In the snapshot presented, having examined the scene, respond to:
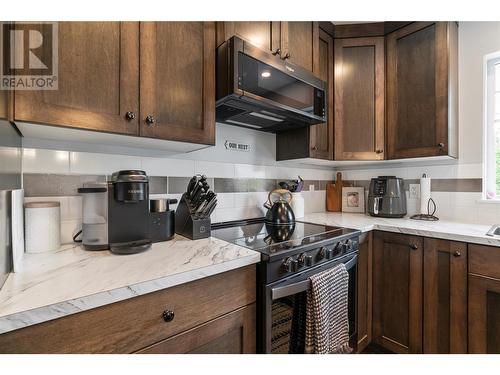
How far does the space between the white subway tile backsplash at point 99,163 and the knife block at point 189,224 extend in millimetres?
351

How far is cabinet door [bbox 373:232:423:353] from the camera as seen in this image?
4.72 ft

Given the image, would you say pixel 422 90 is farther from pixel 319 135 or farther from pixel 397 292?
pixel 397 292

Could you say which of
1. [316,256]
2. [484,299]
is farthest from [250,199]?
[484,299]

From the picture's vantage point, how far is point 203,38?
116 cm

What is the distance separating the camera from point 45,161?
105 cm

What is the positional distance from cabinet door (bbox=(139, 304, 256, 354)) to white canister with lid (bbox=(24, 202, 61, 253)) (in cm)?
61

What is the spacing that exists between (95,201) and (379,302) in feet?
5.88

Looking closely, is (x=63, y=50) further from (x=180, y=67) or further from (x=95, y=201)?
(x=95, y=201)

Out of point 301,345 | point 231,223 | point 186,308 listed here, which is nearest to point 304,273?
point 301,345

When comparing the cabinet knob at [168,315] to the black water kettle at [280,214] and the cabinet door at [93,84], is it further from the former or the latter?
the black water kettle at [280,214]

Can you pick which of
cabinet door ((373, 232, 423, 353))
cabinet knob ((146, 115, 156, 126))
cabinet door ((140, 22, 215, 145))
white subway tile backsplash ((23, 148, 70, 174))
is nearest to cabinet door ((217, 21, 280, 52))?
cabinet door ((140, 22, 215, 145))

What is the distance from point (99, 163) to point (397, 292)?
6.25 ft

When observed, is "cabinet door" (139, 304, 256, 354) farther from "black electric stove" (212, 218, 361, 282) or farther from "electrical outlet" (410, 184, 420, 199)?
"electrical outlet" (410, 184, 420, 199)

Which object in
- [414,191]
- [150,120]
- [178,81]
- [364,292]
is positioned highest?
[178,81]
